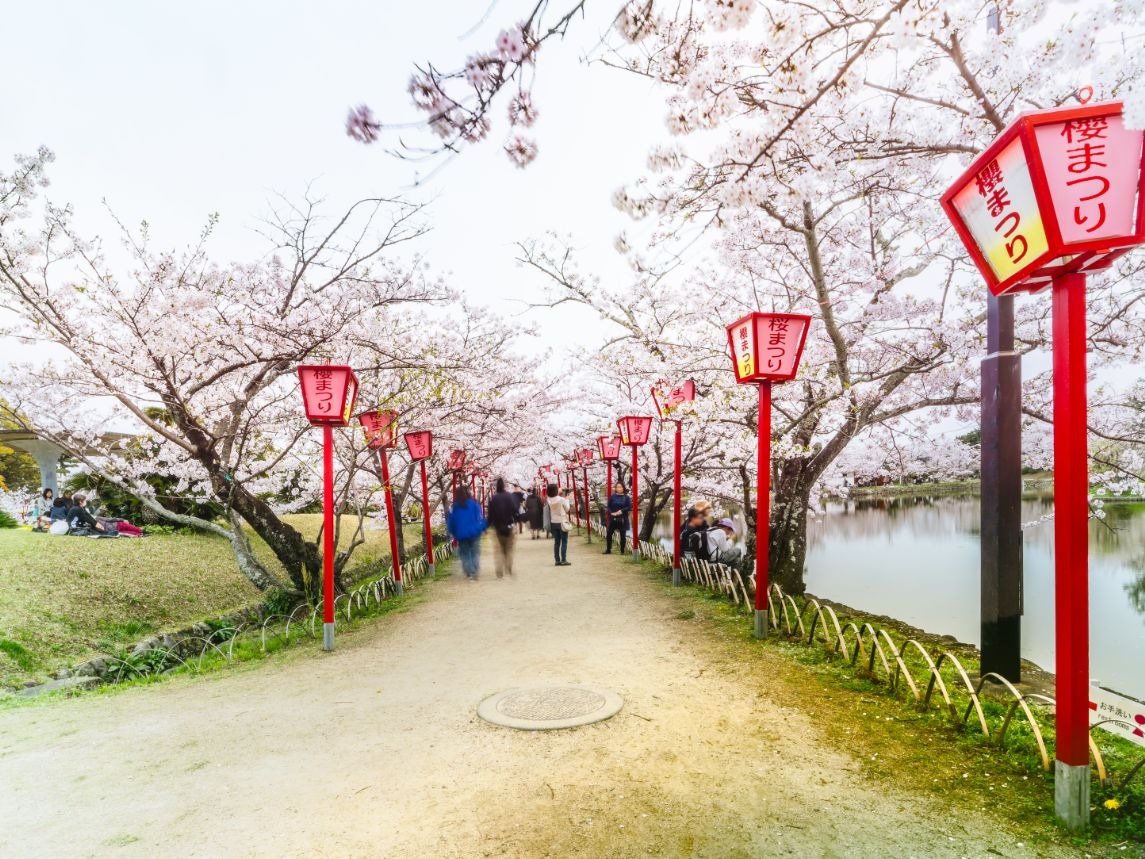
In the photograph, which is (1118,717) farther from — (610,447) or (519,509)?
(519,509)

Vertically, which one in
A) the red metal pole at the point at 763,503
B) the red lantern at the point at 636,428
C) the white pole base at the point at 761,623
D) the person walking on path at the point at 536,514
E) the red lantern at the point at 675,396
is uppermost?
the red lantern at the point at 675,396

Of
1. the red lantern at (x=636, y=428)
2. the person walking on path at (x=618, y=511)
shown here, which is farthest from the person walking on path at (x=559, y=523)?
the person walking on path at (x=618, y=511)

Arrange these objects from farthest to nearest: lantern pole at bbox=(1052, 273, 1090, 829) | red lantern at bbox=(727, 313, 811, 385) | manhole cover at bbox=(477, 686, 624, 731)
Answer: red lantern at bbox=(727, 313, 811, 385)
manhole cover at bbox=(477, 686, 624, 731)
lantern pole at bbox=(1052, 273, 1090, 829)

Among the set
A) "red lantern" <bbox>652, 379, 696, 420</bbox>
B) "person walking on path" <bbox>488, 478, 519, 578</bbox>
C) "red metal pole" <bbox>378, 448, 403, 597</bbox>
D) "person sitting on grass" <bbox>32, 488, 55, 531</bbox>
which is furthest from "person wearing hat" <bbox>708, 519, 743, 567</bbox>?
"person sitting on grass" <bbox>32, 488, 55, 531</bbox>

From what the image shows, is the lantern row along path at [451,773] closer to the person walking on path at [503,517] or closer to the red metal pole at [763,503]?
the red metal pole at [763,503]

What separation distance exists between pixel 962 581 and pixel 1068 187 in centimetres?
1688

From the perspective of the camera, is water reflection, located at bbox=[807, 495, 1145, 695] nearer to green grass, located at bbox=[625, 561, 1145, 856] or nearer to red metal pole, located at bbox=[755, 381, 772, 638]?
red metal pole, located at bbox=[755, 381, 772, 638]

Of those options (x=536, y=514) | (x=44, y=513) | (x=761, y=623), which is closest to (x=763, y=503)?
(x=761, y=623)

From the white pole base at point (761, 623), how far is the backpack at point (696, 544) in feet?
12.0

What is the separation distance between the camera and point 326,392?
732 cm

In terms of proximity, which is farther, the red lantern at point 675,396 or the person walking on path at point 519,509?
the person walking on path at point 519,509

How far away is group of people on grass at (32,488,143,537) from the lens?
14.8 metres

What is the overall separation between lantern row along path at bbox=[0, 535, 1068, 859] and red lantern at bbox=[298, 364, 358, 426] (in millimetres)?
2845

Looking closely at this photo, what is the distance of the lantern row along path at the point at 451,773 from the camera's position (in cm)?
308
